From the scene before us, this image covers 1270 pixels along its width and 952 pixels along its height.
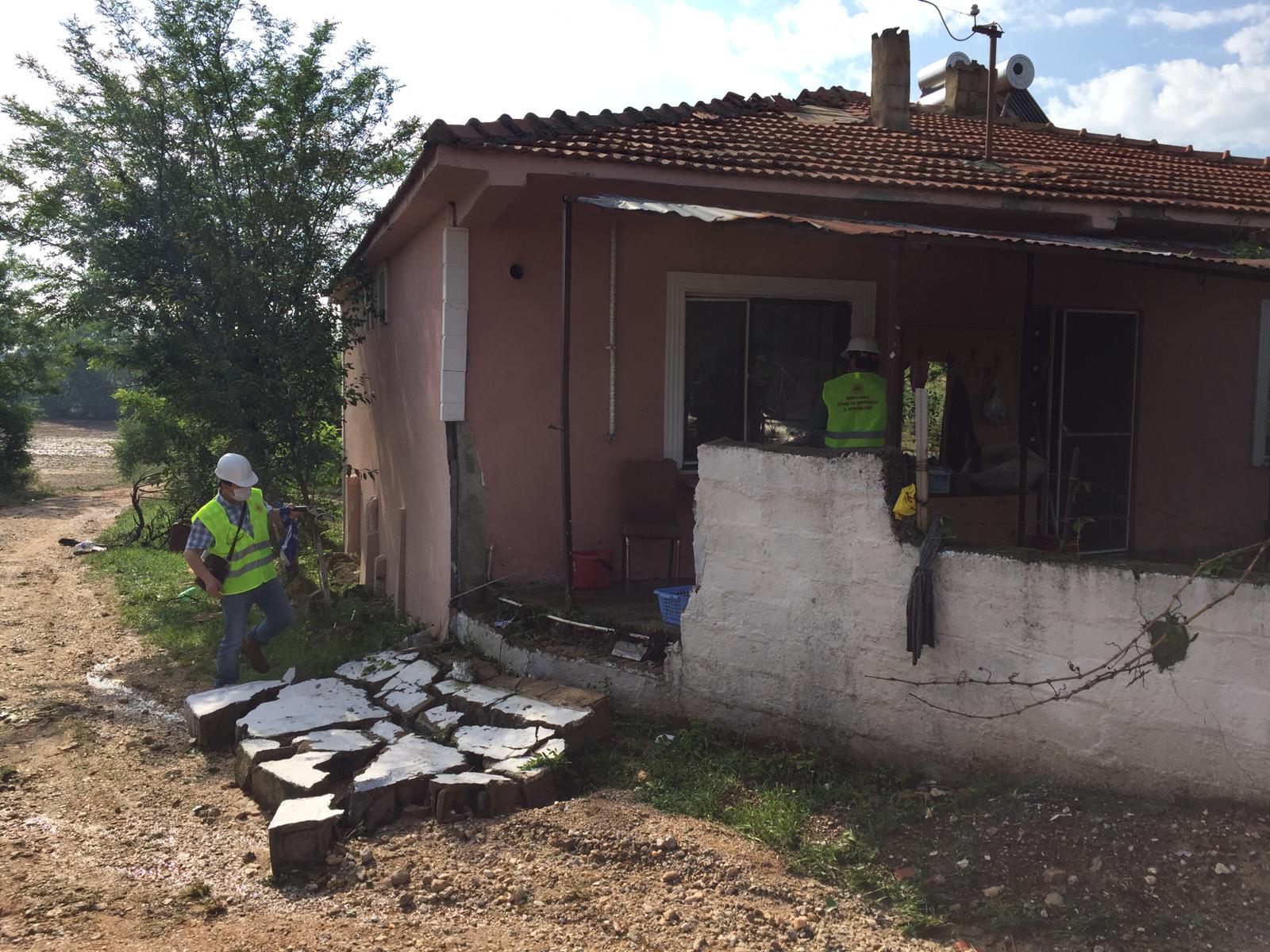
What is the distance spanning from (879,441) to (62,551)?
11861 millimetres

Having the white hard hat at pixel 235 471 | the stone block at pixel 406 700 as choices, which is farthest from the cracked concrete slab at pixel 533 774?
the white hard hat at pixel 235 471

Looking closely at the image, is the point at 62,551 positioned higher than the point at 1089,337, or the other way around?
the point at 1089,337

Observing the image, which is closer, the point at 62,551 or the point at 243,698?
the point at 243,698

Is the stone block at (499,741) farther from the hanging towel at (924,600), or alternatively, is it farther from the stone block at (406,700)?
→ the hanging towel at (924,600)

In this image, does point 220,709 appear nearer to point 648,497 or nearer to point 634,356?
point 648,497

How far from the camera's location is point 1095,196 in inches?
284

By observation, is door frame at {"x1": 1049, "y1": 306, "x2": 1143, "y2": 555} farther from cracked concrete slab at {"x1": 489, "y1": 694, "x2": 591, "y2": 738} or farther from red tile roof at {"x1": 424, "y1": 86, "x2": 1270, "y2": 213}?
cracked concrete slab at {"x1": 489, "y1": 694, "x2": 591, "y2": 738}

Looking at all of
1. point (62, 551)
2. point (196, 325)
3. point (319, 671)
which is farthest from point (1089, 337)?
point (62, 551)

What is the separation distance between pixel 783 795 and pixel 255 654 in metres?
3.84

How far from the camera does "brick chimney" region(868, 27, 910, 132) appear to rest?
31.3 ft

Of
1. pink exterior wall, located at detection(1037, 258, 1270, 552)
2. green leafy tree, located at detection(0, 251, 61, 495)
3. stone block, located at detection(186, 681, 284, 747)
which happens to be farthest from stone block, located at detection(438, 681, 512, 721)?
green leafy tree, located at detection(0, 251, 61, 495)

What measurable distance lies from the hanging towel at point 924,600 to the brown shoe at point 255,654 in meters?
4.32

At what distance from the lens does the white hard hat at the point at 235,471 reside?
645 centimetres

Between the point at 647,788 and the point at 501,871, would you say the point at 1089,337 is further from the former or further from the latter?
the point at 501,871
